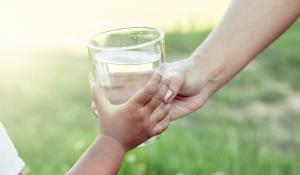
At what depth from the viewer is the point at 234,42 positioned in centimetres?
205

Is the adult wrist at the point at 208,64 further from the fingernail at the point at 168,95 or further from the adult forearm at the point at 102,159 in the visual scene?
the adult forearm at the point at 102,159

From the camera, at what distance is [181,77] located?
1896 millimetres

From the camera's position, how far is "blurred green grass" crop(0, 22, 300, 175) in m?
2.77

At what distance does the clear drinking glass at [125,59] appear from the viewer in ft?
5.20

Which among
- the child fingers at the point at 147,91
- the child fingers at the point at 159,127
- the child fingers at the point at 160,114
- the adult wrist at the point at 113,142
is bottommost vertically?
the child fingers at the point at 159,127

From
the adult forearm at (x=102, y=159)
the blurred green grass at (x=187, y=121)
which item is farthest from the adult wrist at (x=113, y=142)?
the blurred green grass at (x=187, y=121)

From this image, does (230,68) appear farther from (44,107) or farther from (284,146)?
(44,107)

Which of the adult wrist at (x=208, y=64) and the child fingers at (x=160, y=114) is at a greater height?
the child fingers at (x=160, y=114)

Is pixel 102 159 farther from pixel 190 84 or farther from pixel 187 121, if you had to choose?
pixel 187 121

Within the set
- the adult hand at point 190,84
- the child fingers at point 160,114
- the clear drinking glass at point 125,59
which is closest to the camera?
the clear drinking glass at point 125,59

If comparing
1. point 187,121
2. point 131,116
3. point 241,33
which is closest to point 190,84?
point 241,33

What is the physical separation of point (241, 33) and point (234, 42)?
0.11ft

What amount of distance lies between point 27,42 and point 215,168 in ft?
6.95

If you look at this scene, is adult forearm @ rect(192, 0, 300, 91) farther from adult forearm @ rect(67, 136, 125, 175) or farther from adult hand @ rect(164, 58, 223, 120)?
adult forearm @ rect(67, 136, 125, 175)
